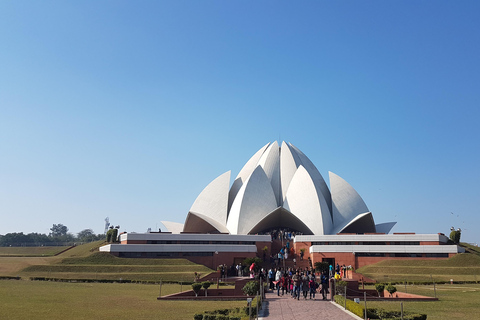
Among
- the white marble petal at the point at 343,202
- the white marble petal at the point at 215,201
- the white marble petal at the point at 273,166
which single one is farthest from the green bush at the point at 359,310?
the white marble petal at the point at 273,166

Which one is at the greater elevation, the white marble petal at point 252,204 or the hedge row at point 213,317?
the white marble petal at point 252,204

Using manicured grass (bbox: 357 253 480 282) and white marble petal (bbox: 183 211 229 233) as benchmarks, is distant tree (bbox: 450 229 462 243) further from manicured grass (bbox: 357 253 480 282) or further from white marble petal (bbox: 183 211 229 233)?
white marble petal (bbox: 183 211 229 233)

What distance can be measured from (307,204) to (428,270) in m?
12.6

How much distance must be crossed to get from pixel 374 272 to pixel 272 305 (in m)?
14.3

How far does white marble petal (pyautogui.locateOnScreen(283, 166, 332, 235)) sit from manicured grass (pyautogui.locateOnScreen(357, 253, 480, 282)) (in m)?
7.43

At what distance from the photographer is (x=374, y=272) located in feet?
82.0

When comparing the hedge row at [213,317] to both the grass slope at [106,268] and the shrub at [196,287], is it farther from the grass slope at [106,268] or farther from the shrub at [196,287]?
the grass slope at [106,268]

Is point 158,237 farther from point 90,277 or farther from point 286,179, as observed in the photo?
point 286,179

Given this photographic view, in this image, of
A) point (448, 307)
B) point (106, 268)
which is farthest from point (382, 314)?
point (106, 268)

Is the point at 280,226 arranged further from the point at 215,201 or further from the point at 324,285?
the point at 324,285

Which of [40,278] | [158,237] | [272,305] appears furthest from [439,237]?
[40,278]

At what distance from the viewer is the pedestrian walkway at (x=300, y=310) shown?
33.0 feet

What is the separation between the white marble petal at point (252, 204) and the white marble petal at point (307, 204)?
1722 mm

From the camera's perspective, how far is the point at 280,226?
39.2 meters
